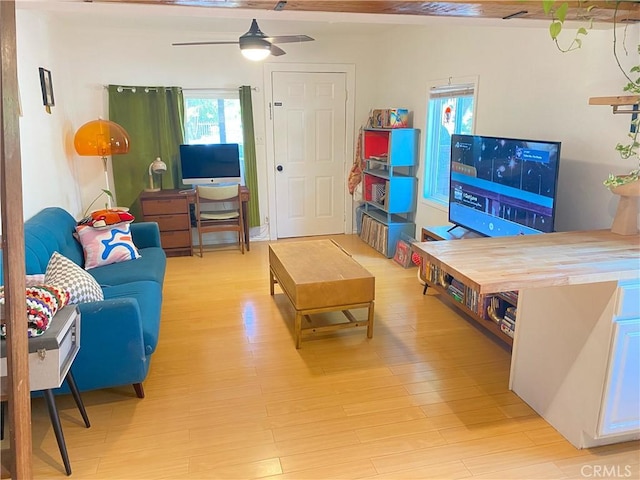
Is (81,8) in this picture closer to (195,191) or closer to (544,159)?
(544,159)

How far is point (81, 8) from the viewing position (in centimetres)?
200

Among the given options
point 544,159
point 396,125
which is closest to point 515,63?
point 544,159

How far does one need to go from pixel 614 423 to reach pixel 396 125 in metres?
3.53

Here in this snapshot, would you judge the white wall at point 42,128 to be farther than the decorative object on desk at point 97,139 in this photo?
No

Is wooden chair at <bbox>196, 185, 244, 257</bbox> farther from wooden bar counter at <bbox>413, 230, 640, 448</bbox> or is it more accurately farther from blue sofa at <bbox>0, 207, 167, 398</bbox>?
wooden bar counter at <bbox>413, 230, 640, 448</bbox>

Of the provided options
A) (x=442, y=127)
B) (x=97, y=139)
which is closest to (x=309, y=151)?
(x=442, y=127)

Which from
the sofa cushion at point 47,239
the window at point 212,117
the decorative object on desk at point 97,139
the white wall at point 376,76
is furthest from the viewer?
the window at point 212,117

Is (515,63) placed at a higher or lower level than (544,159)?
higher

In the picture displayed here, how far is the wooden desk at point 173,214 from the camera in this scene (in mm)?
5078

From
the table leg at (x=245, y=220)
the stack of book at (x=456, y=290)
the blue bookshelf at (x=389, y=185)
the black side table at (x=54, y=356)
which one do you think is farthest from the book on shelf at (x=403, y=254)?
the black side table at (x=54, y=356)

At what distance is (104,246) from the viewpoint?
359 centimetres

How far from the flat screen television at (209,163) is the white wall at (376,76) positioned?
1.58 ft

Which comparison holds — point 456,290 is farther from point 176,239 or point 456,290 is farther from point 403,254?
point 176,239

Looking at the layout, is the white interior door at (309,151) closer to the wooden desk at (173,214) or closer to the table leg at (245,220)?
the table leg at (245,220)
